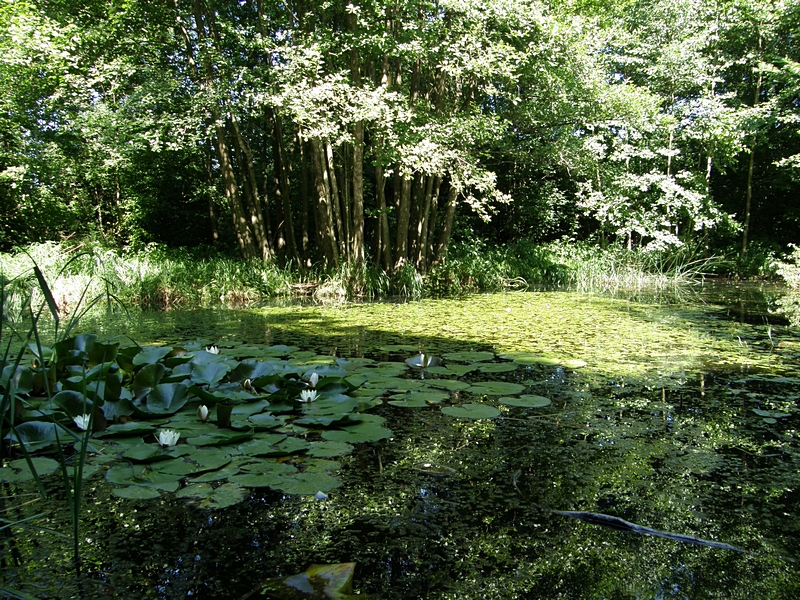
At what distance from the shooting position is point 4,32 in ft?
30.4

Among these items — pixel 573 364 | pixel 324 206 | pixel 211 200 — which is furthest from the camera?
pixel 211 200

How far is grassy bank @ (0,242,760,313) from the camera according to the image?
7613 mm

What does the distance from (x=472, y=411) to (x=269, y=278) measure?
698 centimetres

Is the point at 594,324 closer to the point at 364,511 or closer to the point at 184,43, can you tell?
the point at 364,511

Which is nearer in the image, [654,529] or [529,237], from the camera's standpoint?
[654,529]

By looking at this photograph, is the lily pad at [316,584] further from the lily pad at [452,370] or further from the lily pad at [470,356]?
the lily pad at [470,356]

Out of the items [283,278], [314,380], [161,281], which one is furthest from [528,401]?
[283,278]

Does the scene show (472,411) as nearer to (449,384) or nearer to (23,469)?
(449,384)

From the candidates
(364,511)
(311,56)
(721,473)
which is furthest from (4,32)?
(721,473)

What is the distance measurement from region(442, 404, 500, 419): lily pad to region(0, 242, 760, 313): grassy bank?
4.94 metres

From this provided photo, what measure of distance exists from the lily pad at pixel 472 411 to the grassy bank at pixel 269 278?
494 centimetres

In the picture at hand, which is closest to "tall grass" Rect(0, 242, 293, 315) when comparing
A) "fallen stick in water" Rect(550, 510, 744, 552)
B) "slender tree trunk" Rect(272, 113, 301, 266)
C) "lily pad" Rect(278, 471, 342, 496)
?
"slender tree trunk" Rect(272, 113, 301, 266)

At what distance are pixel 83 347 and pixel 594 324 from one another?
14.2ft

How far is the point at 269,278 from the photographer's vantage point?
356 inches
